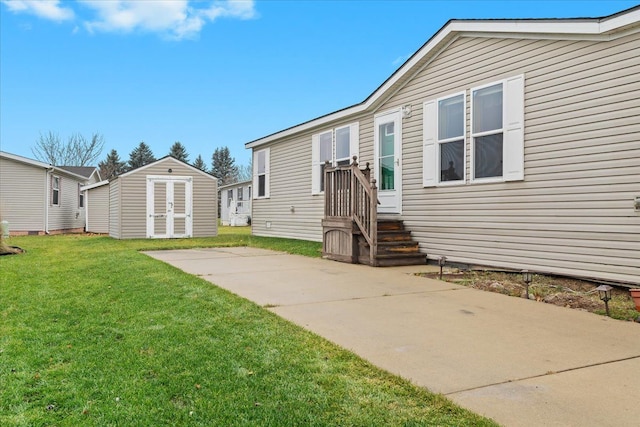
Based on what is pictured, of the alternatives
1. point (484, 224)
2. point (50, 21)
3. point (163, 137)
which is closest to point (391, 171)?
point (484, 224)

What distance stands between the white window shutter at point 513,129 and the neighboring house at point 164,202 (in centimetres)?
1207

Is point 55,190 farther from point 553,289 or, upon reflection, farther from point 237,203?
point 553,289

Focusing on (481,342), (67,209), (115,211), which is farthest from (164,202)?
(481,342)

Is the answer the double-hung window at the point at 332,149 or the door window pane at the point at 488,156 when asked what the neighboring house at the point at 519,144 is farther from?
the double-hung window at the point at 332,149

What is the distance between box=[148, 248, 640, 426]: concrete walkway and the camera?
2.19 m

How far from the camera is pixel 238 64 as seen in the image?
74.6 feet

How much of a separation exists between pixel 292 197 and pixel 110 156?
50235 millimetres

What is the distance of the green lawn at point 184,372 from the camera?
2.05 m

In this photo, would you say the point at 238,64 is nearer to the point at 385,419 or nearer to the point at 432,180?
the point at 432,180

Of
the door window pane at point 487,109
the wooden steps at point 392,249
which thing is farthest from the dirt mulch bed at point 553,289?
the door window pane at point 487,109

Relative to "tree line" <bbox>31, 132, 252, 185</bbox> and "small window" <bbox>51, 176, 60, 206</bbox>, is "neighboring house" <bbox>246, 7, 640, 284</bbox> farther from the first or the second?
"small window" <bbox>51, 176, 60, 206</bbox>

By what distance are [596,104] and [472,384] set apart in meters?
4.64

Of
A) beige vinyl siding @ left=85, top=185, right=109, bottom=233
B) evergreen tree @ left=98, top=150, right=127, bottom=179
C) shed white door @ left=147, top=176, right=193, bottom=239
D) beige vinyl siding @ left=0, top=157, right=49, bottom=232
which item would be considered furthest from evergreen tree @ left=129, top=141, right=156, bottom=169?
shed white door @ left=147, top=176, right=193, bottom=239

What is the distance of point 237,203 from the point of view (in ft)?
109
